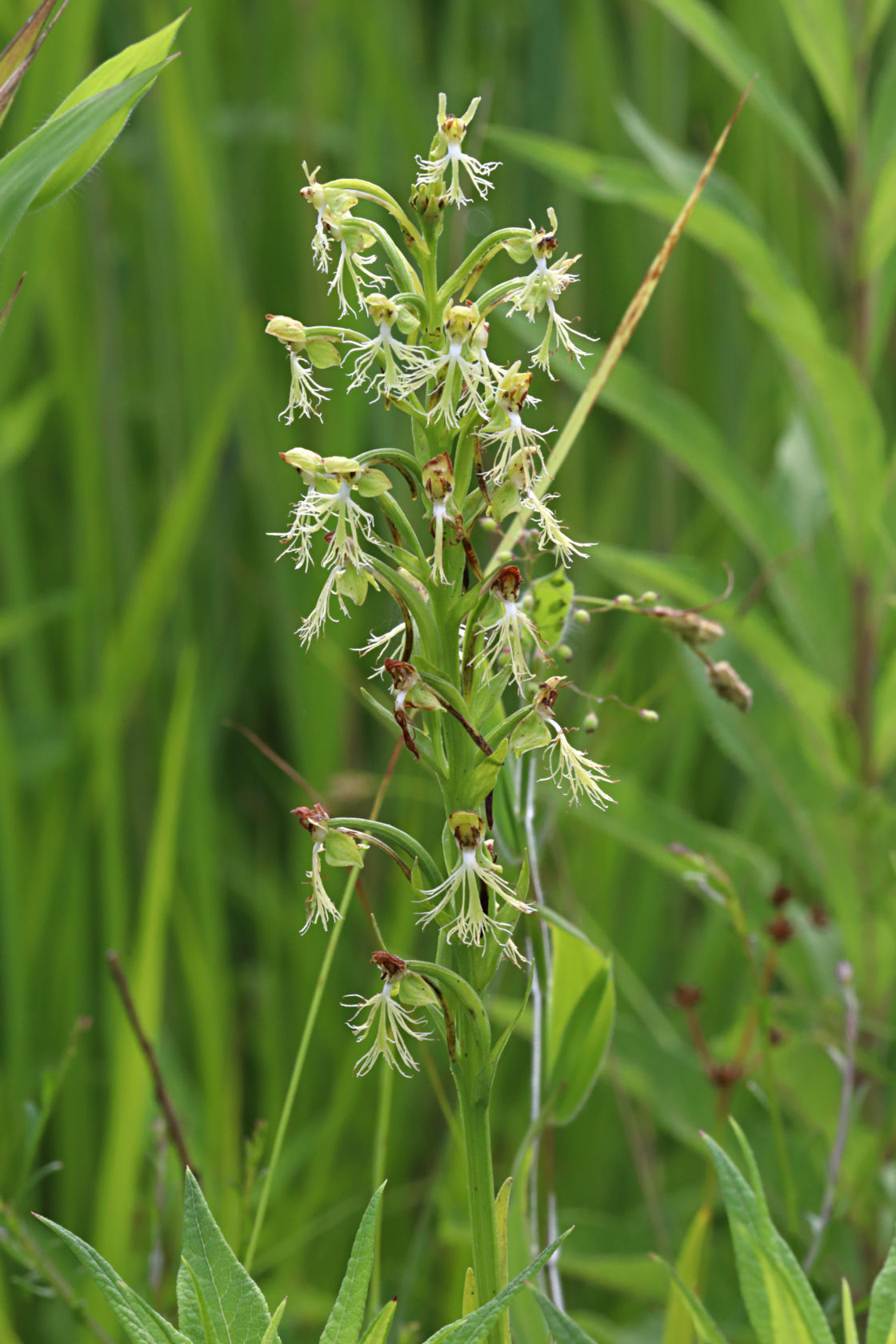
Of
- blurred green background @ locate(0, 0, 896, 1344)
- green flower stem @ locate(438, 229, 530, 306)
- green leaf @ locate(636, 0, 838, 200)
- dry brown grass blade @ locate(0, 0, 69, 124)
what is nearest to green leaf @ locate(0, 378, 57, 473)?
blurred green background @ locate(0, 0, 896, 1344)

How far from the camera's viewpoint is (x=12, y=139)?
A: 145 cm

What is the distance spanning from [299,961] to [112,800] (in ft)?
0.85

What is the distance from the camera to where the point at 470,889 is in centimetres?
40

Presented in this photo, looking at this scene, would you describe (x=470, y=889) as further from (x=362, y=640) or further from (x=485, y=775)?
(x=362, y=640)

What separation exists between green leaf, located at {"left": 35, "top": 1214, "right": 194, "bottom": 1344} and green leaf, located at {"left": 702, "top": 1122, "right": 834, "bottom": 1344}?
175 mm

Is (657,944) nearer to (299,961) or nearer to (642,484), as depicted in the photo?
(299,961)

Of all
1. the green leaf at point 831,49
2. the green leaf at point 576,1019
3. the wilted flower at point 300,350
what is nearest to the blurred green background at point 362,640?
the green leaf at point 831,49

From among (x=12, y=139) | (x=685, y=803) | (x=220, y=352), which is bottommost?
(x=685, y=803)

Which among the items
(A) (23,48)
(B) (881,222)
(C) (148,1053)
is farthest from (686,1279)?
(B) (881,222)

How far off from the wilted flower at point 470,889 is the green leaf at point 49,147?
0.25 metres

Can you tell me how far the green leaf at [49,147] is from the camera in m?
0.43

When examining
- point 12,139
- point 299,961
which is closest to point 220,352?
point 12,139

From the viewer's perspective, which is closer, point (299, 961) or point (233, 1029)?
point (299, 961)

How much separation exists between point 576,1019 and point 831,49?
814 millimetres
